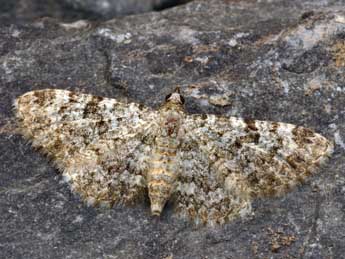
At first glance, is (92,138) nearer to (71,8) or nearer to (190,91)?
(190,91)

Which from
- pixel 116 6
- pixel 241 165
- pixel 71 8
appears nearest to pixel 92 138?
pixel 241 165

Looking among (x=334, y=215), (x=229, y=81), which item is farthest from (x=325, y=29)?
(x=334, y=215)

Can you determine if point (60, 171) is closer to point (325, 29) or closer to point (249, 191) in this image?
point (249, 191)

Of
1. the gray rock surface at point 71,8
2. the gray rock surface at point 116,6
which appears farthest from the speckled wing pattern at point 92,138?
the gray rock surface at point 116,6

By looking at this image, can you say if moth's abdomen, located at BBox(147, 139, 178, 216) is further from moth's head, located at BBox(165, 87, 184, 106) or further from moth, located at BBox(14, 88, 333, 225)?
moth's head, located at BBox(165, 87, 184, 106)

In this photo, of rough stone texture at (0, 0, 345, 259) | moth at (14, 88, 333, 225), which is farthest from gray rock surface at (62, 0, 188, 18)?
moth at (14, 88, 333, 225)

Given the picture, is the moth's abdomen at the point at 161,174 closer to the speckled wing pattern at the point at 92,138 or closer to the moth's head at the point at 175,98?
the speckled wing pattern at the point at 92,138
